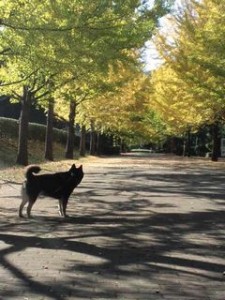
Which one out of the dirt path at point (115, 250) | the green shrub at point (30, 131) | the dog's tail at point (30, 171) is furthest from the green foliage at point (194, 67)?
the dog's tail at point (30, 171)

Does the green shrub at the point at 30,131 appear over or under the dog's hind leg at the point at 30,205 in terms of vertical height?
over

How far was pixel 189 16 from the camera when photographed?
3025 cm

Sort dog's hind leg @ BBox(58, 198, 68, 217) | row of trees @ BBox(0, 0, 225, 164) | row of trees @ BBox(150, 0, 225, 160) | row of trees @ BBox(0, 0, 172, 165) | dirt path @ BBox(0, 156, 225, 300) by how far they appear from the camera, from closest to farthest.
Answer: dirt path @ BBox(0, 156, 225, 300)
dog's hind leg @ BBox(58, 198, 68, 217)
row of trees @ BBox(0, 0, 172, 165)
row of trees @ BBox(0, 0, 225, 164)
row of trees @ BBox(150, 0, 225, 160)

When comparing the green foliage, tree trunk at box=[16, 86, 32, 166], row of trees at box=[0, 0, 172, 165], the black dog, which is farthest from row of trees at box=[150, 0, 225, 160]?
the black dog

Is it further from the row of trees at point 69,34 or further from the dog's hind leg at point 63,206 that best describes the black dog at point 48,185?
the row of trees at point 69,34

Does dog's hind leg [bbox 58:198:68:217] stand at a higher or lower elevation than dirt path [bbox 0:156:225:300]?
higher

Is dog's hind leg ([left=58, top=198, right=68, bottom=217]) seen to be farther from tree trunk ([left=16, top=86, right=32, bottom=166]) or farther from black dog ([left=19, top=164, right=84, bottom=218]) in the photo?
tree trunk ([left=16, top=86, right=32, bottom=166])

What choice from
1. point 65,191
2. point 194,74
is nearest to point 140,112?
point 194,74

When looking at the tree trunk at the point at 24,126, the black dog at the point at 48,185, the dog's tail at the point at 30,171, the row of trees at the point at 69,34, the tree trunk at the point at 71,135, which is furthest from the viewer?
the tree trunk at the point at 71,135

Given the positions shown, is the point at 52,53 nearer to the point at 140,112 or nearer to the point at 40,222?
the point at 40,222

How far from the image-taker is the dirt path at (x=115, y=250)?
5.78 m

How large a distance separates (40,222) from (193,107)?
22.1m

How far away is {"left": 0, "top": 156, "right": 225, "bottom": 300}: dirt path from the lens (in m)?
5.78

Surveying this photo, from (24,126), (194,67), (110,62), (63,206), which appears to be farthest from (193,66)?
(63,206)
